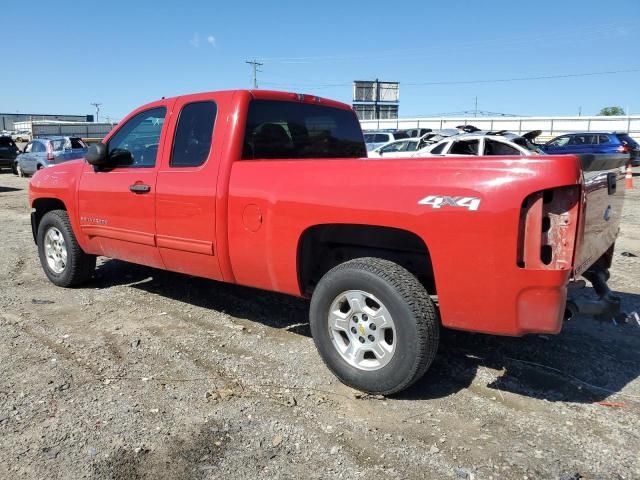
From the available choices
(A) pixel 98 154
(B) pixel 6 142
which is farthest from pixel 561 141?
(B) pixel 6 142

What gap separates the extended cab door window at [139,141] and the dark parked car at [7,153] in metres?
21.9

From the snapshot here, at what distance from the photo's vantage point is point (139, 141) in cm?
512

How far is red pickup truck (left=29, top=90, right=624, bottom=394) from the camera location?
9.64 ft

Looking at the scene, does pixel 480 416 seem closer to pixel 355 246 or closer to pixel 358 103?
pixel 355 246

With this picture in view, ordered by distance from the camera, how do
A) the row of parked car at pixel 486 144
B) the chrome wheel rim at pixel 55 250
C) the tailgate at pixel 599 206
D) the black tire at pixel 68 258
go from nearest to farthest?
the tailgate at pixel 599 206 → the black tire at pixel 68 258 → the chrome wheel rim at pixel 55 250 → the row of parked car at pixel 486 144

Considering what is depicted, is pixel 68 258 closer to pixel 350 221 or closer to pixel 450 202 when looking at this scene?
pixel 350 221

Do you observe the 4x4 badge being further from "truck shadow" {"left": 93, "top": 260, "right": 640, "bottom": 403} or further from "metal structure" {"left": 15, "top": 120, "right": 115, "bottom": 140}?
"metal structure" {"left": 15, "top": 120, "right": 115, "bottom": 140}

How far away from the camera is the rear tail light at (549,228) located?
287 cm

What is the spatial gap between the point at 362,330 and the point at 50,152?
20.0 metres

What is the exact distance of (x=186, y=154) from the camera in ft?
14.9

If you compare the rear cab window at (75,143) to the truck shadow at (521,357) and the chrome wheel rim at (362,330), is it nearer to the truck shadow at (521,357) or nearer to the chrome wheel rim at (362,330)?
the truck shadow at (521,357)

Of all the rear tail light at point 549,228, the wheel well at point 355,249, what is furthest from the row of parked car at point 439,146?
the rear tail light at point 549,228

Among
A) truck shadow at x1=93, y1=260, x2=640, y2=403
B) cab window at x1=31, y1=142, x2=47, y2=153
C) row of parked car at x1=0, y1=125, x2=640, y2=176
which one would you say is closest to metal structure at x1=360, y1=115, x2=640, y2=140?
row of parked car at x1=0, y1=125, x2=640, y2=176

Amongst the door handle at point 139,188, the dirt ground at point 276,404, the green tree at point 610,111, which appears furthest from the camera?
the green tree at point 610,111
